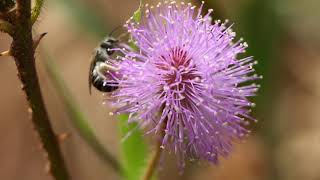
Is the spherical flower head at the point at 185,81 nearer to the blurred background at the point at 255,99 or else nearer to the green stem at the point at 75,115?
the green stem at the point at 75,115

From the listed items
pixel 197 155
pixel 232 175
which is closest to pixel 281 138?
pixel 232 175

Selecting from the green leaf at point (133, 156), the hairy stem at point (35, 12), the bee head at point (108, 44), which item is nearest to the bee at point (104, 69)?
the bee head at point (108, 44)

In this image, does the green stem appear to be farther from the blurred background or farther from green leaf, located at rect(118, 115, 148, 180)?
the blurred background

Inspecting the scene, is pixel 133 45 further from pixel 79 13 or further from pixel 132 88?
pixel 79 13

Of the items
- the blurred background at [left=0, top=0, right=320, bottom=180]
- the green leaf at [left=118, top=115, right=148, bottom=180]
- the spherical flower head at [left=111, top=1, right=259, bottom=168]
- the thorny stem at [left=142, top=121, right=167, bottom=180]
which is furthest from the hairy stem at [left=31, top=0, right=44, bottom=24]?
the blurred background at [left=0, top=0, right=320, bottom=180]

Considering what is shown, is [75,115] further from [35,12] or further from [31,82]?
[35,12]

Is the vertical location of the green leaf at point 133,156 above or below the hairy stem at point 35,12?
below

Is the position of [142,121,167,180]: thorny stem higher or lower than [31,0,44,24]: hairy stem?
lower
